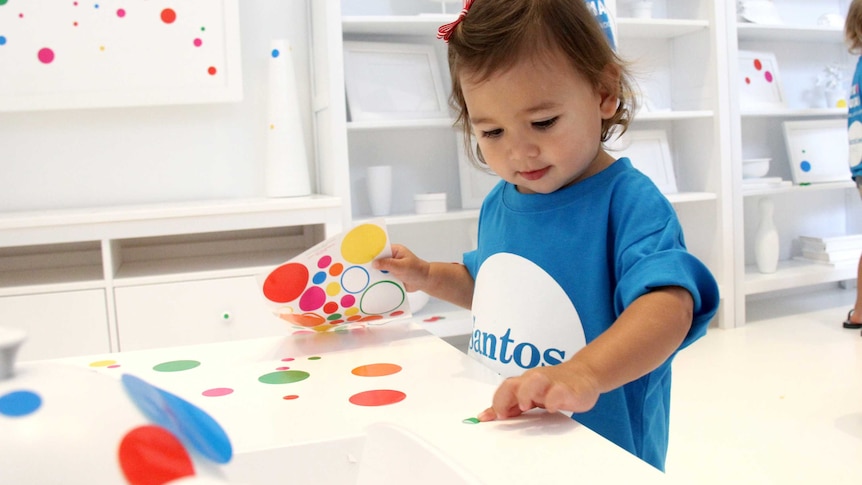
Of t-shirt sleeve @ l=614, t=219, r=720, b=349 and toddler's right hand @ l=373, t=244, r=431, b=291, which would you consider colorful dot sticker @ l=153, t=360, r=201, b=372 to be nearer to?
toddler's right hand @ l=373, t=244, r=431, b=291

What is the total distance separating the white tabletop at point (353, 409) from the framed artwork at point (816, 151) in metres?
2.65

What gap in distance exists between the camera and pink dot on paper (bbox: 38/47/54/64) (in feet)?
6.82

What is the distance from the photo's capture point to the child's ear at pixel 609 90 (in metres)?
0.79

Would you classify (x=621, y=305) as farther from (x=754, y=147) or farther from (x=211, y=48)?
(x=754, y=147)

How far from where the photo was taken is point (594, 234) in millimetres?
760

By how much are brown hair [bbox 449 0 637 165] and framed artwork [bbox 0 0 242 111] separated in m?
1.56

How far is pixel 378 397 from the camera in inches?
22.3

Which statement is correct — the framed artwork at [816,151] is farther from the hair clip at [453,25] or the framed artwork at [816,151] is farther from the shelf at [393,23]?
the hair clip at [453,25]

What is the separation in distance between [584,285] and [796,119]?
279 cm

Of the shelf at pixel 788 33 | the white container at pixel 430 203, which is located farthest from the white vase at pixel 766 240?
the white container at pixel 430 203

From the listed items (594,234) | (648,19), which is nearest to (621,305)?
(594,234)

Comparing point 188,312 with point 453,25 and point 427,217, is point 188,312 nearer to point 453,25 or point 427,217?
point 427,217

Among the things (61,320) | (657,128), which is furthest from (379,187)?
(657,128)

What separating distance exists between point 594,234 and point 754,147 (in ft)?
8.48
